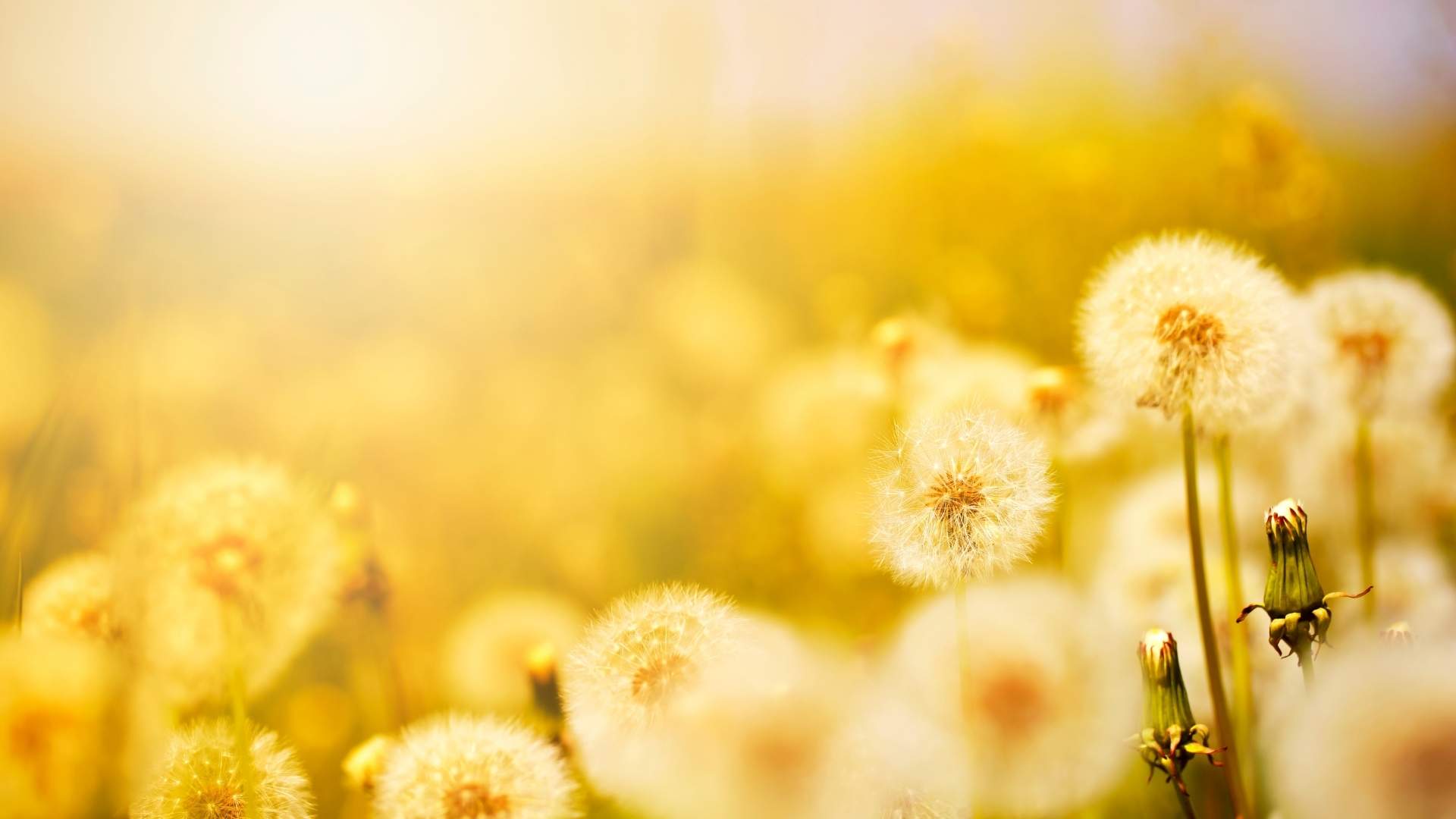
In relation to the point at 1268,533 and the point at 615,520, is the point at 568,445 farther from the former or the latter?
the point at 1268,533

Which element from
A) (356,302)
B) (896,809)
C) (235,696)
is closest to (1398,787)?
(896,809)

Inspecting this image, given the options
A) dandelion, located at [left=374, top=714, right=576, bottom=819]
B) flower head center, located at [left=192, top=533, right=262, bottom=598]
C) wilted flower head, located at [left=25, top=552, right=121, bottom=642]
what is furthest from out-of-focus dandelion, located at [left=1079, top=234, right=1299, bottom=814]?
wilted flower head, located at [left=25, top=552, right=121, bottom=642]

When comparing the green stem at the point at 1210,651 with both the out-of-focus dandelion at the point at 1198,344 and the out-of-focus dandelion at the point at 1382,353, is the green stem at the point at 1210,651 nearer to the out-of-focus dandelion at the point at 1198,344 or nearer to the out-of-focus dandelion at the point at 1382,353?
the out-of-focus dandelion at the point at 1198,344

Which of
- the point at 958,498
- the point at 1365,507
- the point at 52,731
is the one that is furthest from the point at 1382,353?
the point at 52,731

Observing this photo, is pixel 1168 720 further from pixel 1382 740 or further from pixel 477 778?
pixel 477 778

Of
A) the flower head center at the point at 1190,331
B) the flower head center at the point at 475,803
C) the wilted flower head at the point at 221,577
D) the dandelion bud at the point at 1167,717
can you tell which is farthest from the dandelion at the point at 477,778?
the flower head center at the point at 1190,331

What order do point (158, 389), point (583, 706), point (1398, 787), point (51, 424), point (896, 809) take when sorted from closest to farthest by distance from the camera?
Result: point (1398, 787)
point (896, 809)
point (583, 706)
point (51, 424)
point (158, 389)

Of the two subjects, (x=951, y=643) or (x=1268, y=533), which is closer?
(x=1268, y=533)
